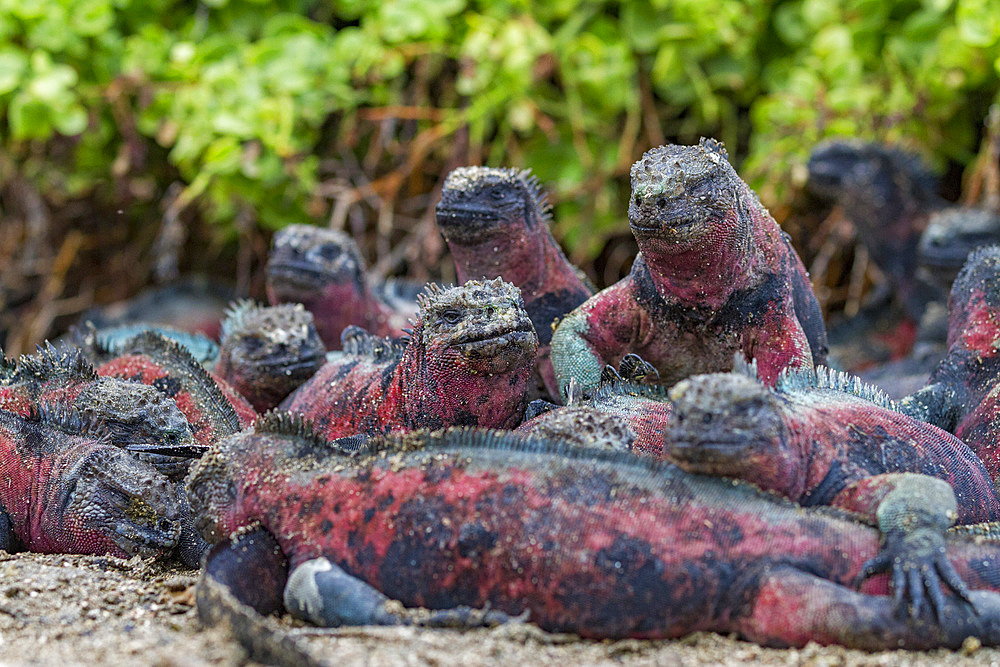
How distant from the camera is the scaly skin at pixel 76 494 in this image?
3193 millimetres

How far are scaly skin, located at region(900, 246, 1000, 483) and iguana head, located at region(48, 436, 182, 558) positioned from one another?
2211mm

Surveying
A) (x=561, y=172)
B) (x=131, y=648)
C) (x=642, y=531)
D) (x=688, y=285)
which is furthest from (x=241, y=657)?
(x=561, y=172)

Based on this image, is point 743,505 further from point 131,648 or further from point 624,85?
point 624,85

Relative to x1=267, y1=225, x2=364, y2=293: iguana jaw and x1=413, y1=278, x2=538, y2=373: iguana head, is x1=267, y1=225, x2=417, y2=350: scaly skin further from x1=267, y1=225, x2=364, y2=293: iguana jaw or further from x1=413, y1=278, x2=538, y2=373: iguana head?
x1=413, y1=278, x2=538, y2=373: iguana head

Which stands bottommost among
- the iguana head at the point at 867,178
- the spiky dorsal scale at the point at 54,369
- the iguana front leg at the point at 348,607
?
the iguana front leg at the point at 348,607

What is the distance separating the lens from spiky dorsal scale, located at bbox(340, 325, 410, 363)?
3.81 meters

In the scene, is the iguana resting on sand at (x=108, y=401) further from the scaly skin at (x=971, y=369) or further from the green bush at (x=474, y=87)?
the green bush at (x=474, y=87)

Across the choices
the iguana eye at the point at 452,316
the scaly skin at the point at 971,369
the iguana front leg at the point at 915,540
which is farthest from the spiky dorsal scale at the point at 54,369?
the scaly skin at the point at 971,369

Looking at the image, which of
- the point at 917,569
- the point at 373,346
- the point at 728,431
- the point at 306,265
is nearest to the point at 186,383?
the point at 373,346

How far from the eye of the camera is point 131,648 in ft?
7.83

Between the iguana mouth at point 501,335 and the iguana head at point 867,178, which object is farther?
the iguana head at point 867,178

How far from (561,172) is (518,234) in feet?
10.3

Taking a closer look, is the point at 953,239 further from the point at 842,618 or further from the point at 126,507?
the point at 126,507

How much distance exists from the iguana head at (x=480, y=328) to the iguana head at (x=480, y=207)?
68cm
